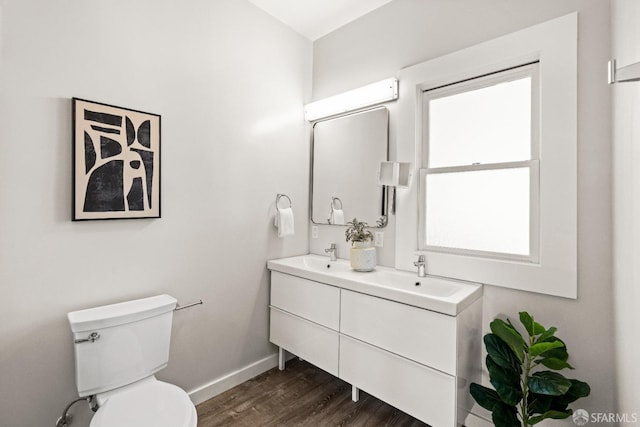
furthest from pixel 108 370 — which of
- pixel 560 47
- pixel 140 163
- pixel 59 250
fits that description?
pixel 560 47

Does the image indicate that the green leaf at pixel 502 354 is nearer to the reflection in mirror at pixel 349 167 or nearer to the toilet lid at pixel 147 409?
the reflection in mirror at pixel 349 167

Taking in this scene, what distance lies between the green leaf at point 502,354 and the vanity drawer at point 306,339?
2.79 feet

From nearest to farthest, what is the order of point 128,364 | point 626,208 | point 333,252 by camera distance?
point 626,208
point 128,364
point 333,252

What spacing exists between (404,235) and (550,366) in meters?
1.00

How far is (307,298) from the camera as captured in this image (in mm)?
2152

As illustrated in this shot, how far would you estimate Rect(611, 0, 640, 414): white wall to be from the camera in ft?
3.19

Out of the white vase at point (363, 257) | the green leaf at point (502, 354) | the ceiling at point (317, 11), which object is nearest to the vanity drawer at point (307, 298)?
the white vase at point (363, 257)

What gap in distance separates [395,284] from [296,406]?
1004mm

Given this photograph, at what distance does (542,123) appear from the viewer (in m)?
1.60

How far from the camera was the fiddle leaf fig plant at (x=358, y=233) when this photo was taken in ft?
7.20

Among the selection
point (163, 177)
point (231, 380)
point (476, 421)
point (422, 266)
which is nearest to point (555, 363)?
point (476, 421)

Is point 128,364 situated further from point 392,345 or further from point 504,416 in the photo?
point 504,416

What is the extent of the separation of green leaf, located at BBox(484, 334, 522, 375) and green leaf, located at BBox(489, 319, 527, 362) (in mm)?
57

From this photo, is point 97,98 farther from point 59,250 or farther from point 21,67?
point 59,250
